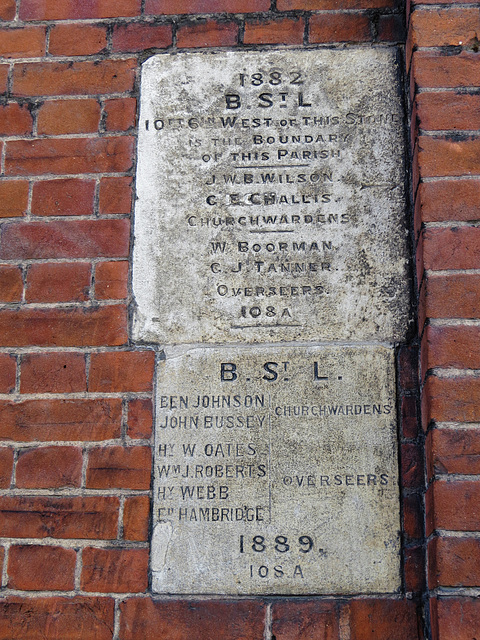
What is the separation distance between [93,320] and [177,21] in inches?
36.2

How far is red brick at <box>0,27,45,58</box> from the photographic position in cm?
194

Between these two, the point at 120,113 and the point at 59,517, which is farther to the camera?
the point at 120,113

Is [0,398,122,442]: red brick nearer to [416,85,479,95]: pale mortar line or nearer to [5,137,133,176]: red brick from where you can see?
[5,137,133,176]: red brick

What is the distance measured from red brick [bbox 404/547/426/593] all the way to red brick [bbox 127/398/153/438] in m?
0.69

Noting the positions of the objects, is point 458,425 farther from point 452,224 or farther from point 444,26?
point 444,26

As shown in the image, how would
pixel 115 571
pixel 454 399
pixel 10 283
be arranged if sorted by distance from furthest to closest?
pixel 10 283 < pixel 115 571 < pixel 454 399

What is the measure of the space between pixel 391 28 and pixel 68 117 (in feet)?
3.14

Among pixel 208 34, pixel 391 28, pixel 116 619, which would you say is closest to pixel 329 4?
pixel 391 28

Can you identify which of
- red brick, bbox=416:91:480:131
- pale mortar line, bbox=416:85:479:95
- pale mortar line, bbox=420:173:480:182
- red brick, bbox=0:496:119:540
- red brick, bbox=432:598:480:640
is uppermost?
pale mortar line, bbox=416:85:479:95

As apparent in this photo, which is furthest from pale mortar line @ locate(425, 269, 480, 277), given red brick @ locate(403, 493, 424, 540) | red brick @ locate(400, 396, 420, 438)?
red brick @ locate(403, 493, 424, 540)

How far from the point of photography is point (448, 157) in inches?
63.7

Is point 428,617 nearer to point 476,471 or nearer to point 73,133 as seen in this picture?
point 476,471

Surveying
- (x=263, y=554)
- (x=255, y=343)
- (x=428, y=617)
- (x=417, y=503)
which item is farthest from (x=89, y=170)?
(x=428, y=617)

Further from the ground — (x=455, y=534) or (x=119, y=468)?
(x=119, y=468)
